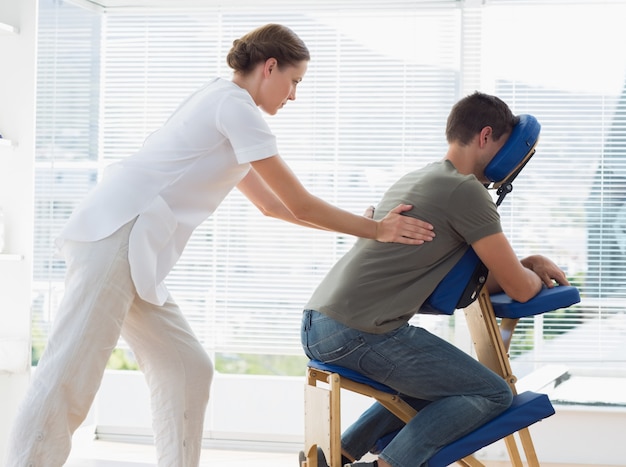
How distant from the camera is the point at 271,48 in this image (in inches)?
81.6

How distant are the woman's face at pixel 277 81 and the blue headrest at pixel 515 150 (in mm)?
543

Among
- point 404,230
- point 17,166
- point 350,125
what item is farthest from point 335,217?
point 17,166

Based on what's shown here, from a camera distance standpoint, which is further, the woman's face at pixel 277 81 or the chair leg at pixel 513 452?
the chair leg at pixel 513 452

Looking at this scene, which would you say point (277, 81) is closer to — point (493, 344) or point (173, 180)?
point (173, 180)

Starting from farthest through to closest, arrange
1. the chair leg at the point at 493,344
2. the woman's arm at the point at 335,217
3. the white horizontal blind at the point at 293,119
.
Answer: the white horizontal blind at the point at 293,119
the chair leg at the point at 493,344
the woman's arm at the point at 335,217

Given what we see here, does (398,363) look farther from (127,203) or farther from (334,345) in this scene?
(127,203)

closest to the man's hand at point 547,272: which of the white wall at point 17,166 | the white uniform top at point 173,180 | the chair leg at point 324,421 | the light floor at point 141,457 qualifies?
the chair leg at point 324,421

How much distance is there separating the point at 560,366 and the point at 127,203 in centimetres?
211

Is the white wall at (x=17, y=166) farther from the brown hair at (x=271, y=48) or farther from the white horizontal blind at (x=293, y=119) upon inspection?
the brown hair at (x=271, y=48)

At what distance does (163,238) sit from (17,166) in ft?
4.88

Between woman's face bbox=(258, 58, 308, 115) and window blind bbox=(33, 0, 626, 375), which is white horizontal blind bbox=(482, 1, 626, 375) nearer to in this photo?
window blind bbox=(33, 0, 626, 375)

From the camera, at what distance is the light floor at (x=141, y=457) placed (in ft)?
10.8

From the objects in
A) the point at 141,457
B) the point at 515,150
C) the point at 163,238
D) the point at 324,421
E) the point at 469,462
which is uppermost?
→ the point at 515,150

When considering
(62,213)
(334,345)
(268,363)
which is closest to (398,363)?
(334,345)
